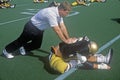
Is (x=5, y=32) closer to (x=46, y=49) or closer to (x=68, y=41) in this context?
(x=46, y=49)

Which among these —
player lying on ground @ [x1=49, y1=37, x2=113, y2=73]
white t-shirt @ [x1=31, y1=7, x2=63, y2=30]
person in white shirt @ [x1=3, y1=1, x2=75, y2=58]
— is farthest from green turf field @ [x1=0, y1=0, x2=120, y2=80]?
white t-shirt @ [x1=31, y1=7, x2=63, y2=30]

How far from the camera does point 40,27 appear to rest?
7.47 meters

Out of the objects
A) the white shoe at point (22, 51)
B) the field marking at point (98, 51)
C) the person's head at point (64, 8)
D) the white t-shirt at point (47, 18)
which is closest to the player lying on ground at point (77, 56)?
the field marking at point (98, 51)

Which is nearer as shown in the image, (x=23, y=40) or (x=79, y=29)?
(x=23, y=40)

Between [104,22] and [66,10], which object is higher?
[66,10]

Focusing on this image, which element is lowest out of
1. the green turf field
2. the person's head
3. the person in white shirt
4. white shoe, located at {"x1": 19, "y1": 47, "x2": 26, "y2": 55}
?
the green turf field

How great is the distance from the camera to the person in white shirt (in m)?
6.92

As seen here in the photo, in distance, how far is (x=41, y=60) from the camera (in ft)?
25.6

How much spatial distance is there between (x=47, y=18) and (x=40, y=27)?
476 mm

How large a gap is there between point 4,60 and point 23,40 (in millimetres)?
723

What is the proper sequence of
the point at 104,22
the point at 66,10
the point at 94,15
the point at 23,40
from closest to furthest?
the point at 66,10 → the point at 23,40 → the point at 104,22 → the point at 94,15

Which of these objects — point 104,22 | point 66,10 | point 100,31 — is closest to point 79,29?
point 100,31

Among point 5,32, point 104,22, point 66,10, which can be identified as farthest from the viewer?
point 104,22

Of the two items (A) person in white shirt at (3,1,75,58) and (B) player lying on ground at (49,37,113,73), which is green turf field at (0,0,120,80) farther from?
(A) person in white shirt at (3,1,75,58)
